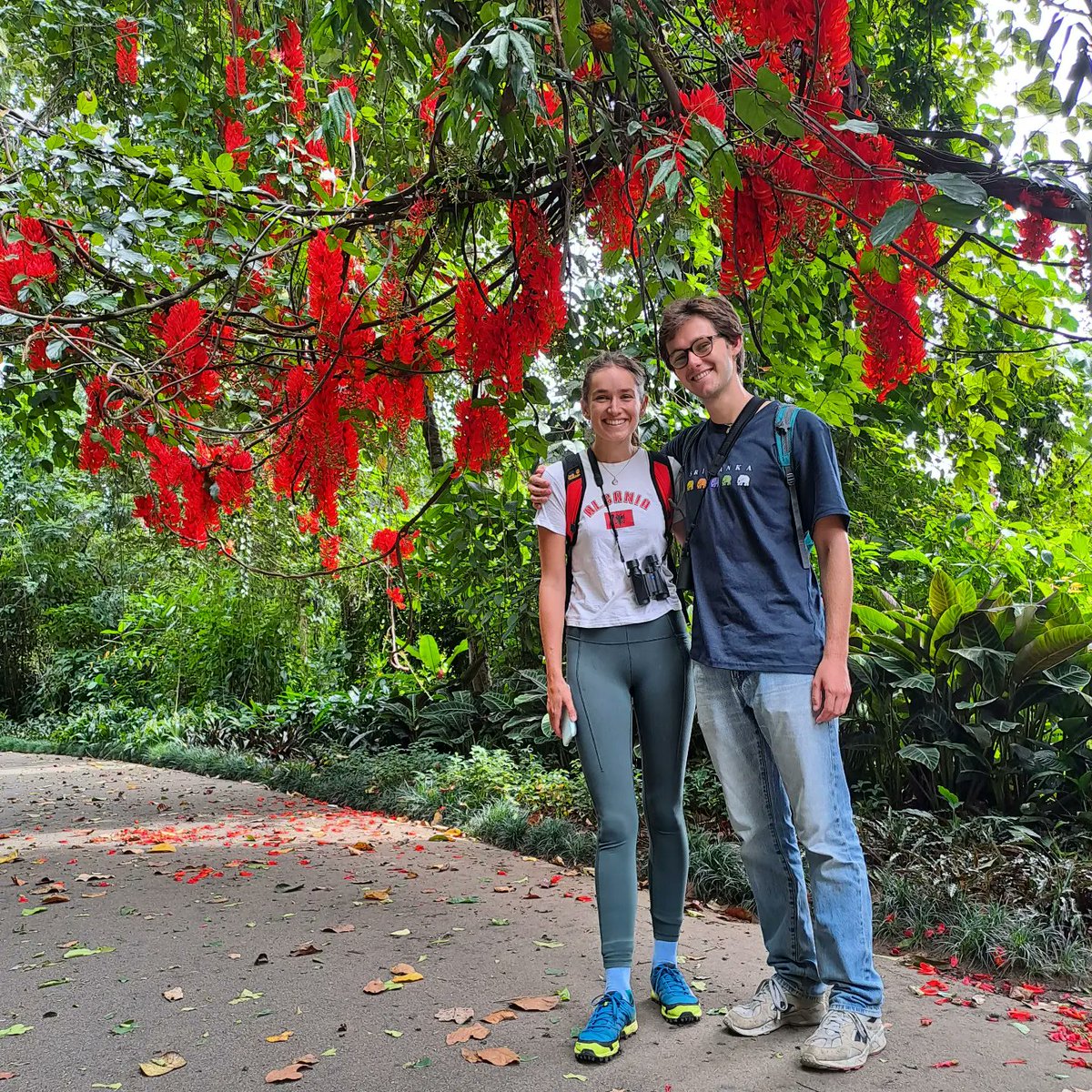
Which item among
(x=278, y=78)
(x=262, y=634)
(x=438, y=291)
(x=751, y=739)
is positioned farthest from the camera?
(x=262, y=634)

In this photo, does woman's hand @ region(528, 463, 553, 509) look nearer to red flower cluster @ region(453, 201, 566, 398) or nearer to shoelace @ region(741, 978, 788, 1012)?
red flower cluster @ region(453, 201, 566, 398)

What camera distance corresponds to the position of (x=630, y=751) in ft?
8.44

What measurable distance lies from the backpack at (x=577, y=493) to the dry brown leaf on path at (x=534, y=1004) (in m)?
1.24

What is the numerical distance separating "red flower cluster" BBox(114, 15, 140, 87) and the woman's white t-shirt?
484cm

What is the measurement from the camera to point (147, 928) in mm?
3848

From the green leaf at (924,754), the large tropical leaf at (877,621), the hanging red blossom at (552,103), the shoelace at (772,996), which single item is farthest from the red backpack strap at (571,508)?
the large tropical leaf at (877,621)

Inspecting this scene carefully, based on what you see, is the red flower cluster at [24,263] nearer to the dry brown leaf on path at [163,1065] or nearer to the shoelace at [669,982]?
the dry brown leaf on path at [163,1065]

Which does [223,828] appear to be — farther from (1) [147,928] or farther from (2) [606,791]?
(2) [606,791]

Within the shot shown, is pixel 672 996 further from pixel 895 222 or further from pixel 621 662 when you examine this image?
pixel 895 222

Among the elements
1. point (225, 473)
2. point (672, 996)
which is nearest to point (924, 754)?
point (672, 996)

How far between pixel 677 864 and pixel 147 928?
2451 millimetres

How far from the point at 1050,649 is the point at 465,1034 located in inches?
119

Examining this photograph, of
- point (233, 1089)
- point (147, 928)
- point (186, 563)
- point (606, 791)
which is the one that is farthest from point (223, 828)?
point (186, 563)

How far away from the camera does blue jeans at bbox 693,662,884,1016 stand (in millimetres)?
2295
